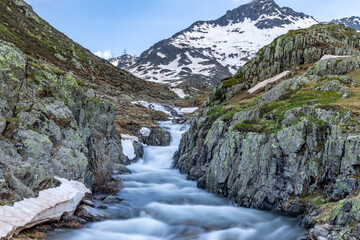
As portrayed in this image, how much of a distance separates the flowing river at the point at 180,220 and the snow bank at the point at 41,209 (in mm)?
979

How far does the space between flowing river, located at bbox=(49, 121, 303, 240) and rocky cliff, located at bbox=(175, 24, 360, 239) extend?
111cm

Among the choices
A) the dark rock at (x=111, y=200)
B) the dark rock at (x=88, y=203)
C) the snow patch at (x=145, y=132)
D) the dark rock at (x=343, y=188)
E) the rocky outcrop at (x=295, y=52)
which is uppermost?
the rocky outcrop at (x=295, y=52)

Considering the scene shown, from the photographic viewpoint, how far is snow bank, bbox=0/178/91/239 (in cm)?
799

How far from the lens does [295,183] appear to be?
14.4 metres

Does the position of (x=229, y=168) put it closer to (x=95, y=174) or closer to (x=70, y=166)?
(x=95, y=174)

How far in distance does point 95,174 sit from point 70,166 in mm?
4359

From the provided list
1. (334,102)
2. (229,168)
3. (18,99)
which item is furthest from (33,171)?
(334,102)

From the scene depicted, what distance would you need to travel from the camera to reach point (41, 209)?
9.44m

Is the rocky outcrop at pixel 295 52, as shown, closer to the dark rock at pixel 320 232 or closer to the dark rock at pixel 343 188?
the dark rock at pixel 343 188

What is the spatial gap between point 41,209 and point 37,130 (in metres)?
5.12

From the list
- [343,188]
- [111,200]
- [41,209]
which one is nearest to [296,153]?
[343,188]

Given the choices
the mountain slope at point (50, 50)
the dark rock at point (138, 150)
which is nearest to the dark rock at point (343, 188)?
the dark rock at point (138, 150)

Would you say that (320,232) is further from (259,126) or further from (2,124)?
(2,124)

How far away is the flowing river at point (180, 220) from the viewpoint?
39.3 ft
